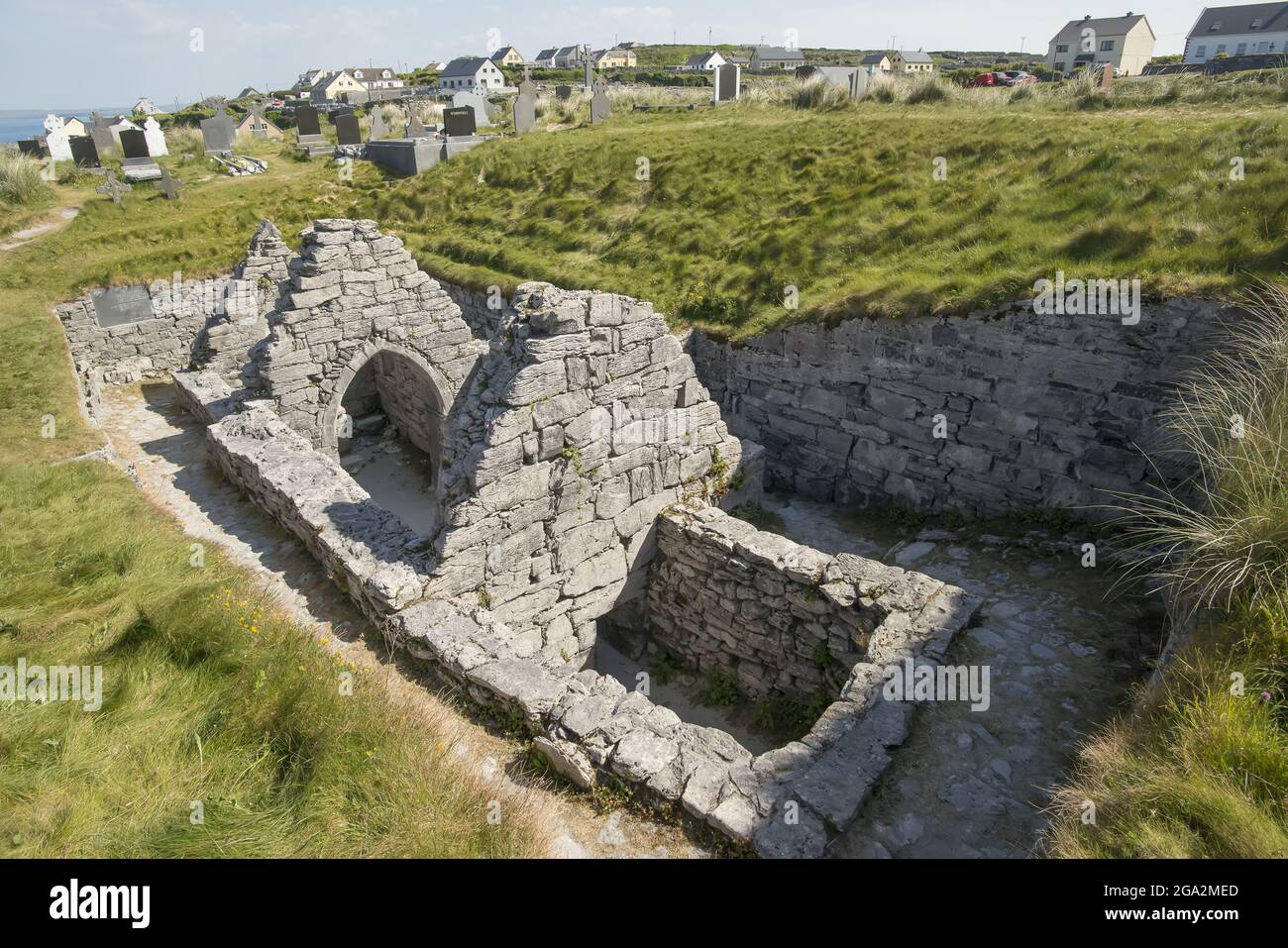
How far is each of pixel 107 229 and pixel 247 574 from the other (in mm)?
18710

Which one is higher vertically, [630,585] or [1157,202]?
[1157,202]

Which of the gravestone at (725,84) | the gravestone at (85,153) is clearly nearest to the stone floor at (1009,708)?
the gravestone at (725,84)

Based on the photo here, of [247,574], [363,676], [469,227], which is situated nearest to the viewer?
[363,676]

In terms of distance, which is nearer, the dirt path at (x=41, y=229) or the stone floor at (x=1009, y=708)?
the stone floor at (x=1009, y=708)

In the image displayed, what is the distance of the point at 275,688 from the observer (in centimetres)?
519

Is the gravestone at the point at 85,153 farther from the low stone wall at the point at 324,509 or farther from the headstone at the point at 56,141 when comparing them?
the low stone wall at the point at 324,509

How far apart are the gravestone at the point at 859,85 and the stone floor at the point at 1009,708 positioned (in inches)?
818

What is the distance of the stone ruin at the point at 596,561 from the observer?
573 cm

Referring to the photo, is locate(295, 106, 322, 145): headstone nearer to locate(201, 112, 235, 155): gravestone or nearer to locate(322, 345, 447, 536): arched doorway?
locate(201, 112, 235, 155): gravestone

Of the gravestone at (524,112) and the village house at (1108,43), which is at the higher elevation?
the village house at (1108,43)

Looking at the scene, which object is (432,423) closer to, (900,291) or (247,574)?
(247,574)

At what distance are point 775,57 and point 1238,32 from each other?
5071cm
